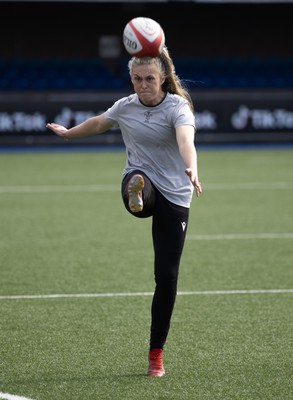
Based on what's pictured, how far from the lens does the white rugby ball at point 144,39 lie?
4.95 metres

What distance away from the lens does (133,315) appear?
689 centimetres

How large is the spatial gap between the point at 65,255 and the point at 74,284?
1.49 metres

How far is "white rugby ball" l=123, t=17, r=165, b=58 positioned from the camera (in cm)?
495

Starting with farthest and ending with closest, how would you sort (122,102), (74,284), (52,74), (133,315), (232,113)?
(52,74) < (232,113) < (74,284) < (133,315) < (122,102)

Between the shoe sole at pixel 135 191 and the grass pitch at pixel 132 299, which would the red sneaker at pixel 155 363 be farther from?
the shoe sole at pixel 135 191

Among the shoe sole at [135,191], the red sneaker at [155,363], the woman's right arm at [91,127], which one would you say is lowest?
the red sneaker at [155,363]

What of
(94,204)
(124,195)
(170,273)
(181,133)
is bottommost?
(94,204)

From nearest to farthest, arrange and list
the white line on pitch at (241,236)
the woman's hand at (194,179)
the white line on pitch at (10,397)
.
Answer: the woman's hand at (194,179) < the white line on pitch at (10,397) < the white line on pitch at (241,236)

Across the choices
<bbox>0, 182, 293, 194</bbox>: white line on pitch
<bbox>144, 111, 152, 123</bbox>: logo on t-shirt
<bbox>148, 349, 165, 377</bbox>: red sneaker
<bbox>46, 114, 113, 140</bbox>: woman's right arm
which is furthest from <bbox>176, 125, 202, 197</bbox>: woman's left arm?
<bbox>0, 182, 293, 194</bbox>: white line on pitch

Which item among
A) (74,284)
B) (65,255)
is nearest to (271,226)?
(65,255)

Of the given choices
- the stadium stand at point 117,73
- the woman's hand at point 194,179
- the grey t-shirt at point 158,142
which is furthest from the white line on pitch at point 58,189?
the stadium stand at point 117,73

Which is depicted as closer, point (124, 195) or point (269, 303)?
point (124, 195)

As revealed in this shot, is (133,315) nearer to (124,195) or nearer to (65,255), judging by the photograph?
(124,195)

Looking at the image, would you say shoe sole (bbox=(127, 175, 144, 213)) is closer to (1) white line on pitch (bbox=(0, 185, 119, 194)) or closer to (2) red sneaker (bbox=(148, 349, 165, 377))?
(2) red sneaker (bbox=(148, 349, 165, 377))
